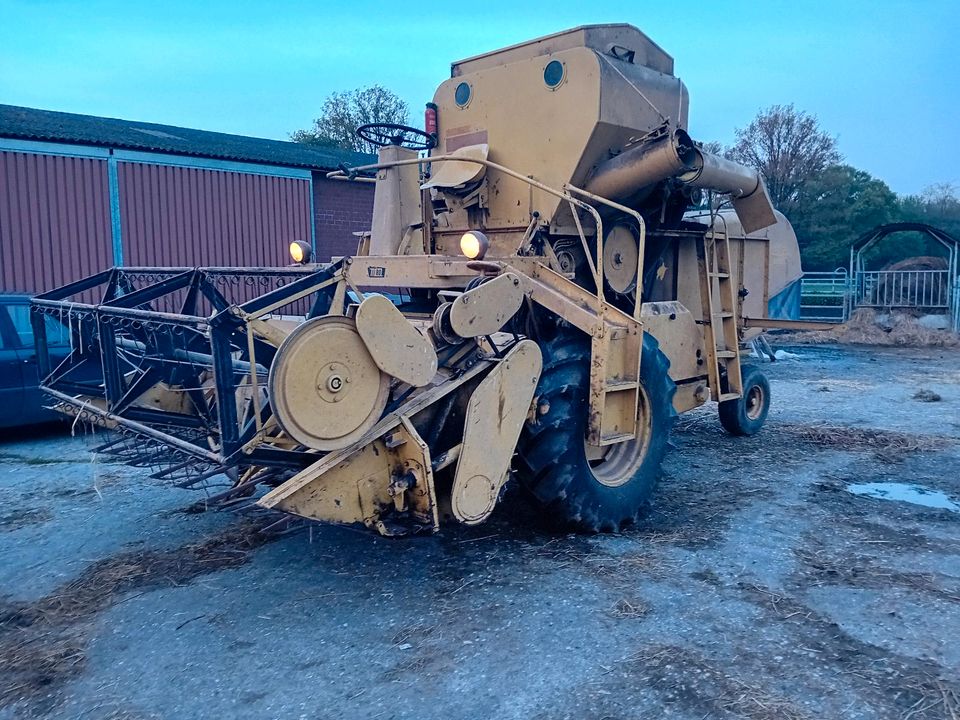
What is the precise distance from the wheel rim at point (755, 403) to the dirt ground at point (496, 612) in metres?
1.77

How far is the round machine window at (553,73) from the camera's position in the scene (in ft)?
16.7

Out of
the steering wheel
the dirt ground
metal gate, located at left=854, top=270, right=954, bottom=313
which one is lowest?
the dirt ground

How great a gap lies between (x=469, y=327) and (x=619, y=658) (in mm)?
1640

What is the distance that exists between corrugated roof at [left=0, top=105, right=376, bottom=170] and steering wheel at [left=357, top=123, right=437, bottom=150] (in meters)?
8.04

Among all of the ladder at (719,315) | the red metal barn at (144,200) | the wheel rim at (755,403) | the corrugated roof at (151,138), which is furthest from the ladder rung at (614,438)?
the red metal barn at (144,200)

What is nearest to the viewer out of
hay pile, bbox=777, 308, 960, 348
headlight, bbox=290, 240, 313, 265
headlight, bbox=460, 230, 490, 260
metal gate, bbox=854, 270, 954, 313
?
headlight, bbox=460, 230, 490, 260

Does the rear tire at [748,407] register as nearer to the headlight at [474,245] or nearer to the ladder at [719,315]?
the ladder at [719,315]

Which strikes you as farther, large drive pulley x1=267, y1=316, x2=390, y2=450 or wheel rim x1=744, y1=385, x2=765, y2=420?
Result: wheel rim x1=744, y1=385, x2=765, y2=420

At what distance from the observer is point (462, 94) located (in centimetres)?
567

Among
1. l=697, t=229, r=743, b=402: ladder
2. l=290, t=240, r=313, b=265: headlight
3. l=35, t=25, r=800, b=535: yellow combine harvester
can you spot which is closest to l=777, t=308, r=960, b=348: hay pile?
l=697, t=229, r=743, b=402: ladder

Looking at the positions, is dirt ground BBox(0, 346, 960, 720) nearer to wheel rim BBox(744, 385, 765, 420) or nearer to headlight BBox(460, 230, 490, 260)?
headlight BBox(460, 230, 490, 260)

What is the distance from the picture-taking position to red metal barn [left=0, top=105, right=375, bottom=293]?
1166 cm

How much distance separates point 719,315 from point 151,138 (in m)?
11.1

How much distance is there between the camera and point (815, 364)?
13.6m
